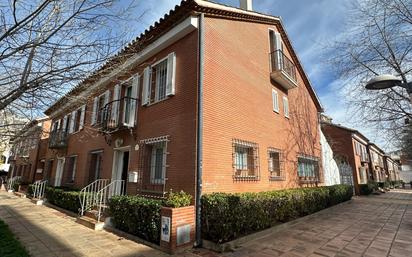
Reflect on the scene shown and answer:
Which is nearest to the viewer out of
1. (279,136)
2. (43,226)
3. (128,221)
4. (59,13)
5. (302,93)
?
(59,13)

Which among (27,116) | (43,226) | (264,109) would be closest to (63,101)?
(27,116)

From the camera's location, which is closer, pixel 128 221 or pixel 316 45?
pixel 128 221

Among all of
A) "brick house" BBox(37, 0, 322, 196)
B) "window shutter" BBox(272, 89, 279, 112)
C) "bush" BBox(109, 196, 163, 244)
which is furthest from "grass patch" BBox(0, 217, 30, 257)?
"window shutter" BBox(272, 89, 279, 112)

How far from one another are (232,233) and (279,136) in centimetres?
635

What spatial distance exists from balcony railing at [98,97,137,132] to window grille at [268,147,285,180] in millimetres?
5915

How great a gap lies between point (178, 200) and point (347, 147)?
23.6m

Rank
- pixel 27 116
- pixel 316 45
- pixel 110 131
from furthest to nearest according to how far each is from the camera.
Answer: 1. pixel 110 131
2. pixel 316 45
3. pixel 27 116

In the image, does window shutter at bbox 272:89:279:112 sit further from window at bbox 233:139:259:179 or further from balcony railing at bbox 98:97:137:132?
balcony railing at bbox 98:97:137:132

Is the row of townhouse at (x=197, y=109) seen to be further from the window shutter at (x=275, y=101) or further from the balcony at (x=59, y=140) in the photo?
the balcony at (x=59, y=140)

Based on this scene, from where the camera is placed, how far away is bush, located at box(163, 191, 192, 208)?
6.10 meters

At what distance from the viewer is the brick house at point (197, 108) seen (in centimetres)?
717

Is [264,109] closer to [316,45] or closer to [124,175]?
[316,45]

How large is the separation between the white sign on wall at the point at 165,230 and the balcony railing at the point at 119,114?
4.60 m

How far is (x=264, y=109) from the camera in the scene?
10602 mm
